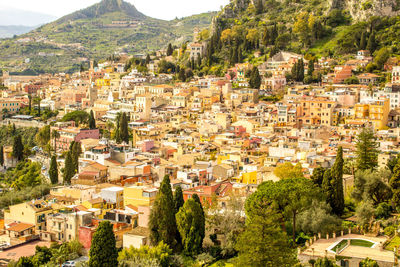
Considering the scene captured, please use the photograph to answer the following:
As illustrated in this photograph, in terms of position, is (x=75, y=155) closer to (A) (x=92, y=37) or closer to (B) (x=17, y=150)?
(B) (x=17, y=150)

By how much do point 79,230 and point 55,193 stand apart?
7.16m

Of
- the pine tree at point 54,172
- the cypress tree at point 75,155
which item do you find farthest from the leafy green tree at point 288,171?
the pine tree at point 54,172

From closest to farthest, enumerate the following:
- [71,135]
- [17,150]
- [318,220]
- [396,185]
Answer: [318,220] < [396,185] < [71,135] < [17,150]

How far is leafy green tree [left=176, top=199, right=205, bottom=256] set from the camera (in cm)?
Answer: 2288

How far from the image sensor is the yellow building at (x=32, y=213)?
2627 cm

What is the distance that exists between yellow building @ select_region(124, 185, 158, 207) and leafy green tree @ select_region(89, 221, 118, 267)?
5.19 m

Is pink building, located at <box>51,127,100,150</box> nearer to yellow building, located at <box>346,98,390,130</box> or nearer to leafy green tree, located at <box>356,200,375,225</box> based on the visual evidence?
yellow building, located at <box>346,98,390,130</box>

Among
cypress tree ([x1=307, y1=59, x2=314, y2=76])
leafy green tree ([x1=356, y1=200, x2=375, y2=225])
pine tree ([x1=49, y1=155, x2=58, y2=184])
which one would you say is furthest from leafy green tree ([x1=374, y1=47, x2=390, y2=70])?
pine tree ([x1=49, y1=155, x2=58, y2=184])

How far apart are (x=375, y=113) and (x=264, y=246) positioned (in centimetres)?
2454

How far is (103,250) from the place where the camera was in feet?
68.6

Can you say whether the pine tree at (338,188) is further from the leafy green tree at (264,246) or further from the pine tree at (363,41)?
the pine tree at (363,41)

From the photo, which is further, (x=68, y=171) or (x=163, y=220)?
(x=68, y=171)

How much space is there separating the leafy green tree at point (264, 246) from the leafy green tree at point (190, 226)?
3313 millimetres

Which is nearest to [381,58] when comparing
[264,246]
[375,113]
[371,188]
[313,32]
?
[375,113]
